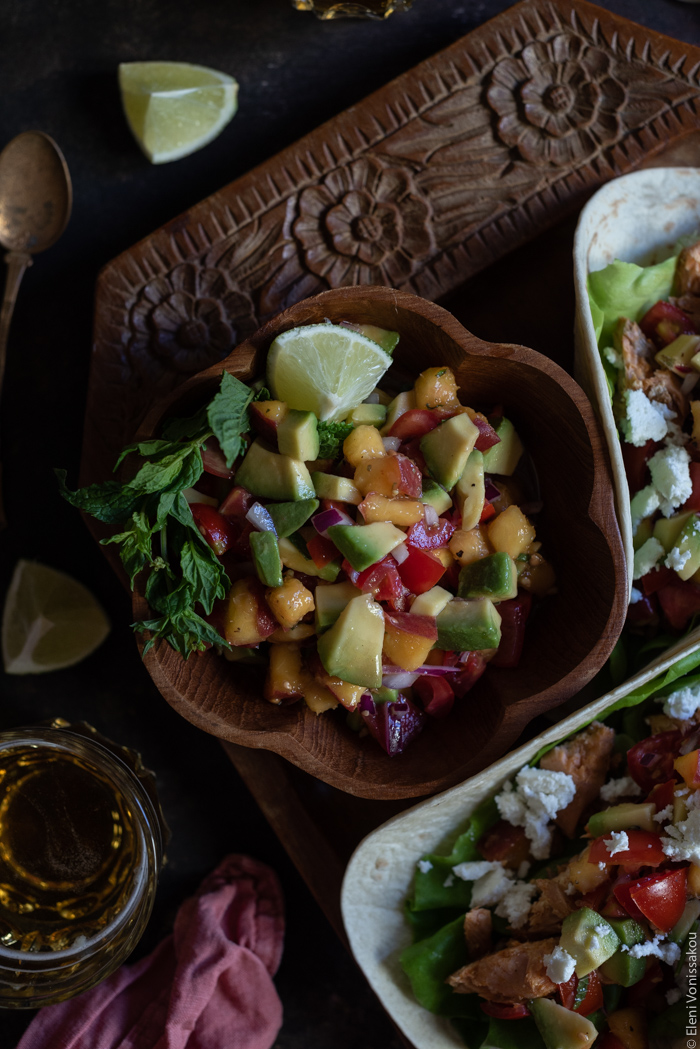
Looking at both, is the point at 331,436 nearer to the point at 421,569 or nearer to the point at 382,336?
the point at 382,336

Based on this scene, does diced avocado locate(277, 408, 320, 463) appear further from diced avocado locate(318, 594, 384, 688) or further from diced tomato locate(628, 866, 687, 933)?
diced tomato locate(628, 866, 687, 933)

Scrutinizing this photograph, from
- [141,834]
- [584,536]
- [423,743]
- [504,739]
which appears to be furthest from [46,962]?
[584,536]

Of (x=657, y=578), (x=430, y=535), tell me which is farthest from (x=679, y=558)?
(x=430, y=535)

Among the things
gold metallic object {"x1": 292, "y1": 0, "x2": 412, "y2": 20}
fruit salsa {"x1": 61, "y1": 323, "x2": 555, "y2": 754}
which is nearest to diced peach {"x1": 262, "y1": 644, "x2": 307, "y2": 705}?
fruit salsa {"x1": 61, "y1": 323, "x2": 555, "y2": 754}

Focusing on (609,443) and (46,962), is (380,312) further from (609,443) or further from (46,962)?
(46,962)

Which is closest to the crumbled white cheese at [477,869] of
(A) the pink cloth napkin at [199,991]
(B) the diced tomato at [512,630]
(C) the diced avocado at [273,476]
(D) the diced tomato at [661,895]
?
(D) the diced tomato at [661,895]

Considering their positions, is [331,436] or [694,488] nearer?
[331,436]
